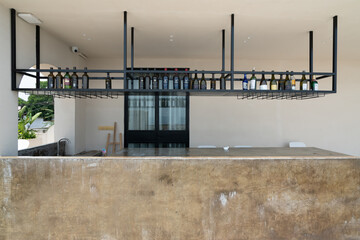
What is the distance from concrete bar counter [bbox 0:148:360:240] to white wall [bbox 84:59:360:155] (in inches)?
101

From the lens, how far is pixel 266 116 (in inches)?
177

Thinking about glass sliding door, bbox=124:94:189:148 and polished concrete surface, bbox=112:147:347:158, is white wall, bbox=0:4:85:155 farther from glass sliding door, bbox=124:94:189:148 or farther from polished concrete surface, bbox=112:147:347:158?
glass sliding door, bbox=124:94:189:148

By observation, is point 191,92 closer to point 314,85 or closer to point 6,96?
point 314,85

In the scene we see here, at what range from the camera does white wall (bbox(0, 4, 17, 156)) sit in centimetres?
221

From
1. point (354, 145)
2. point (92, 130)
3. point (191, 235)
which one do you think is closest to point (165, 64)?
point (92, 130)

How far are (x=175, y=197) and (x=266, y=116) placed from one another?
3.31m

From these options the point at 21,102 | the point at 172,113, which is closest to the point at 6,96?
the point at 172,113

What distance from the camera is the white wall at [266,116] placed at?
4363mm

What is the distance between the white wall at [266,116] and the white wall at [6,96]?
6.54ft

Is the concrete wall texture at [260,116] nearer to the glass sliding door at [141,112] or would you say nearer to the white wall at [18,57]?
the glass sliding door at [141,112]

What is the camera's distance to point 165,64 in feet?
14.3

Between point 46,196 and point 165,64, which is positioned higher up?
point 165,64

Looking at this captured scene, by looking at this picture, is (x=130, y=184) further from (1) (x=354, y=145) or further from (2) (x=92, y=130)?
(1) (x=354, y=145)

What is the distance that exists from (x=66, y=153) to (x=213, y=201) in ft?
9.82
